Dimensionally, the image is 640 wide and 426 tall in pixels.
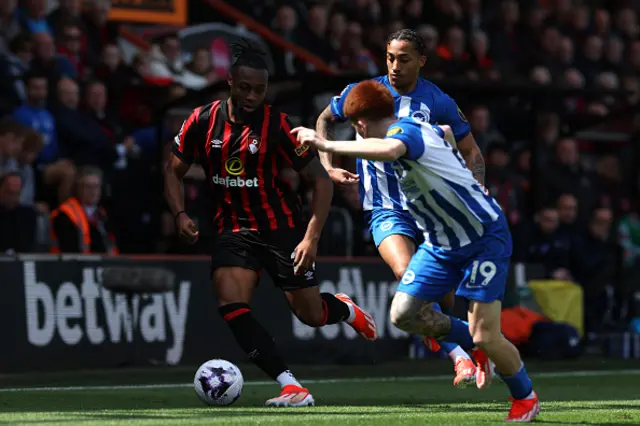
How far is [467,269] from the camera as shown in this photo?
8.18 metres

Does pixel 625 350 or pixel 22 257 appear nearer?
pixel 22 257

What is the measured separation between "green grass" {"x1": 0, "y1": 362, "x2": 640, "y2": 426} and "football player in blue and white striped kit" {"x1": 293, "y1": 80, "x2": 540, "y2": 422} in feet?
1.49

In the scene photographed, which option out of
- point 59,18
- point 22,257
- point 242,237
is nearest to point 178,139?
point 242,237

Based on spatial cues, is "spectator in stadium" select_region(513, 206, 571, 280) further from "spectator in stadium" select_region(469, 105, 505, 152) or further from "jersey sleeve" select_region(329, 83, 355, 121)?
"jersey sleeve" select_region(329, 83, 355, 121)

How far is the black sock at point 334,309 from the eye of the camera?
10.3 m

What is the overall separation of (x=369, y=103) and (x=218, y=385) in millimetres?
2499

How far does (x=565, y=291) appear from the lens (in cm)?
1667

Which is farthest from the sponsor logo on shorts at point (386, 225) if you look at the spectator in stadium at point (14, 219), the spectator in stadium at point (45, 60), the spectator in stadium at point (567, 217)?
the spectator in stadium at point (567, 217)

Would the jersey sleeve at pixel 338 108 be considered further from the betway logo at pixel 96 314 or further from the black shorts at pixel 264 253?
the betway logo at pixel 96 314

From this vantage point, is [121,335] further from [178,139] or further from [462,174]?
[462,174]

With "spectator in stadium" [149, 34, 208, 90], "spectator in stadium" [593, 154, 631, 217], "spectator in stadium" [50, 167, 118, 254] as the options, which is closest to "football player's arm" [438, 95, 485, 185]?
"spectator in stadium" [50, 167, 118, 254]

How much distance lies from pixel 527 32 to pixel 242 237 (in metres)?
13.4

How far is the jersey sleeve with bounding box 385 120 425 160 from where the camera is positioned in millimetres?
7852

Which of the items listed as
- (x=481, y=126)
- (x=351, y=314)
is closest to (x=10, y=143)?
(x=351, y=314)
